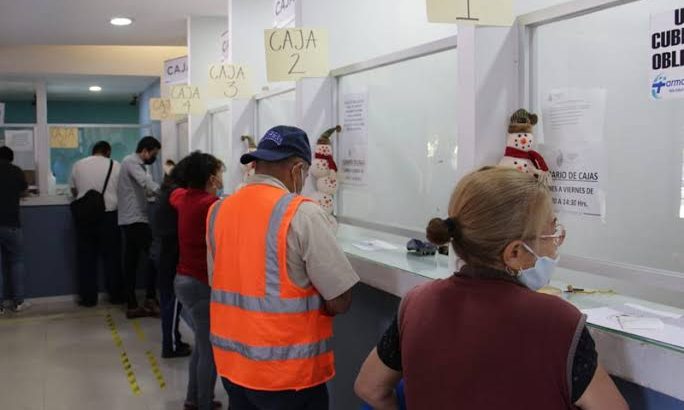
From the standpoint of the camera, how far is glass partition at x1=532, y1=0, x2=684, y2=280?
5.82 feet

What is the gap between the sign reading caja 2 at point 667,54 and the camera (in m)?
1.55

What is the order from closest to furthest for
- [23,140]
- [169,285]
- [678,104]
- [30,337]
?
[678,104]
[169,285]
[30,337]
[23,140]

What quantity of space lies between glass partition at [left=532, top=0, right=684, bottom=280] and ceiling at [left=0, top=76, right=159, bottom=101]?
8.14 metres

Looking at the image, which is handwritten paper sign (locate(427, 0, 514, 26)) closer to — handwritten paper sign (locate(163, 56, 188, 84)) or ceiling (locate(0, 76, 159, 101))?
handwritten paper sign (locate(163, 56, 188, 84))

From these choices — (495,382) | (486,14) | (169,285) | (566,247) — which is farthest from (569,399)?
(169,285)

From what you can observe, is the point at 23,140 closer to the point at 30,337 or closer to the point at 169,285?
the point at 30,337

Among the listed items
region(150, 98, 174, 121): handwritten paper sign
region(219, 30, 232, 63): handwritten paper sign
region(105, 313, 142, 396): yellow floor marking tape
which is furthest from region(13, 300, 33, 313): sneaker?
region(219, 30, 232, 63): handwritten paper sign

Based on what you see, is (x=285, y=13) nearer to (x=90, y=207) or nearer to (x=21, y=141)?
(x=90, y=207)

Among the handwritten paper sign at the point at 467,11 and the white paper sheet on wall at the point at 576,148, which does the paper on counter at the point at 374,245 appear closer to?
the white paper sheet on wall at the point at 576,148

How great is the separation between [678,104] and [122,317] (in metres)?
5.18

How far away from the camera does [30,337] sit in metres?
5.40

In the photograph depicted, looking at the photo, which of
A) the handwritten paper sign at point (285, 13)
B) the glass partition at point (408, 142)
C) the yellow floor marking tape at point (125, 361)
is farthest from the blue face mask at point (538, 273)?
the yellow floor marking tape at point (125, 361)

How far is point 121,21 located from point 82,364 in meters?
2.78

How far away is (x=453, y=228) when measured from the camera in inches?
49.2
